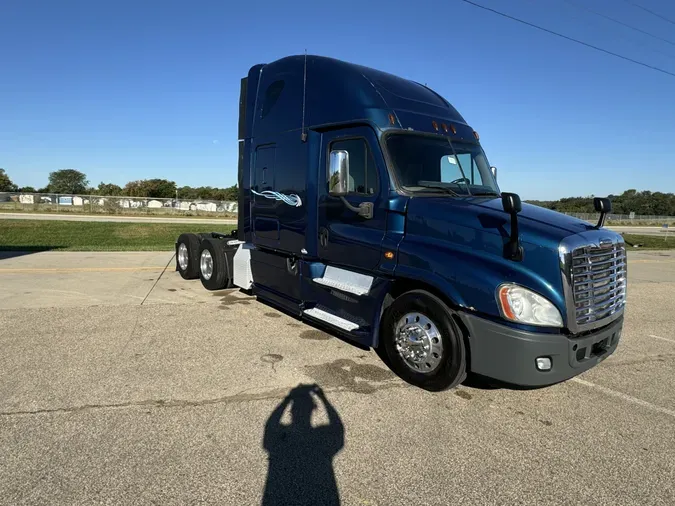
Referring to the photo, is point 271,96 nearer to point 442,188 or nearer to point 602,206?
point 442,188

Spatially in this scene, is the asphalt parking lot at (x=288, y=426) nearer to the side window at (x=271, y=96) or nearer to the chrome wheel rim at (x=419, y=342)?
the chrome wheel rim at (x=419, y=342)

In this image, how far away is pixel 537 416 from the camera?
3820mm

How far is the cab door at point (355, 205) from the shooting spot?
4.59 metres

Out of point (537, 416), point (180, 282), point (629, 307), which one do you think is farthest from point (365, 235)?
point (629, 307)

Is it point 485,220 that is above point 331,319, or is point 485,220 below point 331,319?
above

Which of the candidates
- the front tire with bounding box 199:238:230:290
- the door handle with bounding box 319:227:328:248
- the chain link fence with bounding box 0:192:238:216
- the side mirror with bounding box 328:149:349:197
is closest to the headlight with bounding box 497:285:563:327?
the side mirror with bounding box 328:149:349:197

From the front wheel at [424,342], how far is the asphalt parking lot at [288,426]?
203mm

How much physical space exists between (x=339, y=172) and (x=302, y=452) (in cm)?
276

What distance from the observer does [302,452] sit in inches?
123

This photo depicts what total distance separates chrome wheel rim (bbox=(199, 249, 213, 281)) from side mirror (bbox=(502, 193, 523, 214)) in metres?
5.96

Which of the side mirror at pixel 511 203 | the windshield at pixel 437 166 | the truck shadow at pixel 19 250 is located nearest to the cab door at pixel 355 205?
the windshield at pixel 437 166

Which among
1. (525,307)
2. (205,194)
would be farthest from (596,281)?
(205,194)

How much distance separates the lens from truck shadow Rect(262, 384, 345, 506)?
106 inches

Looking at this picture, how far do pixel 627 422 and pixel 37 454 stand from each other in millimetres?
4469
